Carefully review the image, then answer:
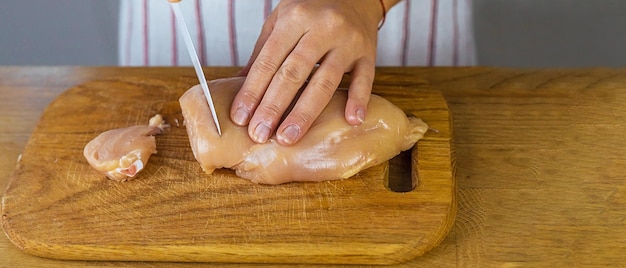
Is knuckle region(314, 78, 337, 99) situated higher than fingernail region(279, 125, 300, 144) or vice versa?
knuckle region(314, 78, 337, 99)

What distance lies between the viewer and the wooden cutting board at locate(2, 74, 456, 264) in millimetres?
1451

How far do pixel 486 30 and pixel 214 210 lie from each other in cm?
199

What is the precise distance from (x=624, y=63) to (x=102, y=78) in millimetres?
2215

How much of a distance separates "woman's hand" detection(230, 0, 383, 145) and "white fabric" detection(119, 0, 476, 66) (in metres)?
0.36

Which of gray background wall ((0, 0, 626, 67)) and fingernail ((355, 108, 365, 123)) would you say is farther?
gray background wall ((0, 0, 626, 67))

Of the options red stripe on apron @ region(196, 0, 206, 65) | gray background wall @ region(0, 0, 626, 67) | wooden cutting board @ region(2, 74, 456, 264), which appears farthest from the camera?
gray background wall @ region(0, 0, 626, 67)

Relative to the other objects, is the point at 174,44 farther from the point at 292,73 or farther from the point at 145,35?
the point at 292,73

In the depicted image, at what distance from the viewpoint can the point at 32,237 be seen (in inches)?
59.0

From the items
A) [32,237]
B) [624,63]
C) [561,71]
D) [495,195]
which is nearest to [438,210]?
[495,195]

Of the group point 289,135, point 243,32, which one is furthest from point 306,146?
point 243,32

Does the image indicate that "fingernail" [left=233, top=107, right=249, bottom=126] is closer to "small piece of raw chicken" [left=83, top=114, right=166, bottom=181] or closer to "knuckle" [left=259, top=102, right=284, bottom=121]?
"knuckle" [left=259, top=102, right=284, bottom=121]

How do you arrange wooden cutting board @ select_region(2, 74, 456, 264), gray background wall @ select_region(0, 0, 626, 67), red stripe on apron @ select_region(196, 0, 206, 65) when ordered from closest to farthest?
wooden cutting board @ select_region(2, 74, 456, 264), red stripe on apron @ select_region(196, 0, 206, 65), gray background wall @ select_region(0, 0, 626, 67)

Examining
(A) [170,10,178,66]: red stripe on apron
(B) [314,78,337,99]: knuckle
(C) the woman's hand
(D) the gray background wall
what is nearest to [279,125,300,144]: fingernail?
(C) the woman's hand

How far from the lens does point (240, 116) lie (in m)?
1.59
